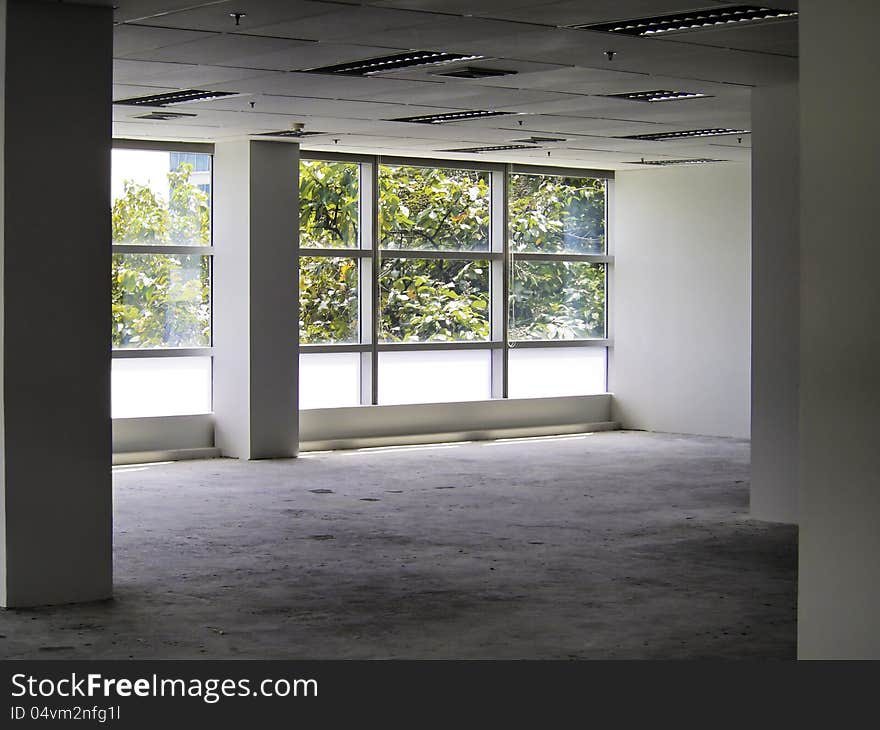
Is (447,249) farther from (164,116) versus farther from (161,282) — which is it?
(164,116)

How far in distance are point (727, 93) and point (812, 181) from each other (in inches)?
234

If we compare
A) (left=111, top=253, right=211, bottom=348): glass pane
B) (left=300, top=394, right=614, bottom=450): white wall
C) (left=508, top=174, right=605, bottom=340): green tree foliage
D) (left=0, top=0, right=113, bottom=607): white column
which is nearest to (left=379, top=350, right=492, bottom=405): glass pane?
(left=300, top=394, right=614, bottom=450): white wall

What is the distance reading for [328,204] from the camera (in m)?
15.0

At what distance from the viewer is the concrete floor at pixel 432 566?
21.6 feet

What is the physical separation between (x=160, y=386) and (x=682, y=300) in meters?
6.60

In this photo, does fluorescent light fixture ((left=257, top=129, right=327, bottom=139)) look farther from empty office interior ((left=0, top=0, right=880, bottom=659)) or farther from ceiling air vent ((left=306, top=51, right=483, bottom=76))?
ceiling air vent ((left=306, top=51, right=483, bottom=76))

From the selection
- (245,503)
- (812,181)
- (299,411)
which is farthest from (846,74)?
(299,411)

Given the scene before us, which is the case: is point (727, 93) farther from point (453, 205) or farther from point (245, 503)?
point (453, 205)

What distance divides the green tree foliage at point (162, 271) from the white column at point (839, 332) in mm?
10193

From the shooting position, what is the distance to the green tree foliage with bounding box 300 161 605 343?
15000mm

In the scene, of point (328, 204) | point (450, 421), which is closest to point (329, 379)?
point (450, 421)

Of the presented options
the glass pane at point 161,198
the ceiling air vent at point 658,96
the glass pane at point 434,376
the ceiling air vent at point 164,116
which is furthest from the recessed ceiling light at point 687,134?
the glass pane at point 161,198

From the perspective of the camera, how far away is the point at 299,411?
14547mm

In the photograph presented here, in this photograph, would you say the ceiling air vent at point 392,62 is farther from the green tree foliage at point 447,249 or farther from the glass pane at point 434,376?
the glass pane at point 434,376
